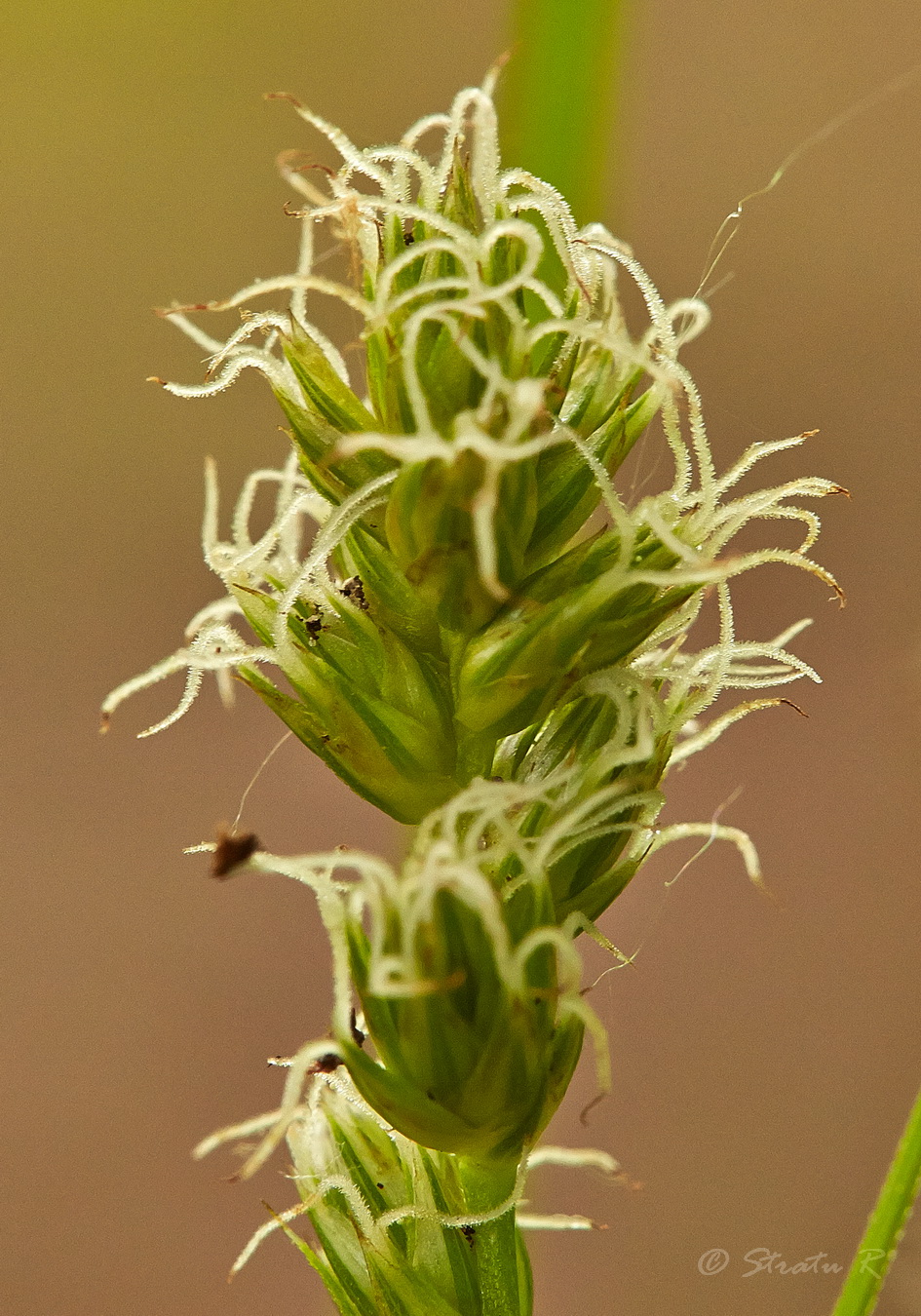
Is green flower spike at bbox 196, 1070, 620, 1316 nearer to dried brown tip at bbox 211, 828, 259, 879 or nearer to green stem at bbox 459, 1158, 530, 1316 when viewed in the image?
green stem at bbox 459, 1158, 530, 1316

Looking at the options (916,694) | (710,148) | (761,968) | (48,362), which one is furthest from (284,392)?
(48,362)

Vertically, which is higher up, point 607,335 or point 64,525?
point 64,525

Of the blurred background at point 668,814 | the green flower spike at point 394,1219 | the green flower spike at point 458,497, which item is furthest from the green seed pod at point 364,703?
the blurred background at point 668,814

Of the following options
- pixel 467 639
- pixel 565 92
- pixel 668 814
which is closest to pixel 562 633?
pixel 467 639

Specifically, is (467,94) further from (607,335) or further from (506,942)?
(506,942)

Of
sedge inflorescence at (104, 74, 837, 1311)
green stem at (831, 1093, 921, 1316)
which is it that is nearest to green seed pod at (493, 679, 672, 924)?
sedge inflorescence at (104, 74, 837, 1311)
